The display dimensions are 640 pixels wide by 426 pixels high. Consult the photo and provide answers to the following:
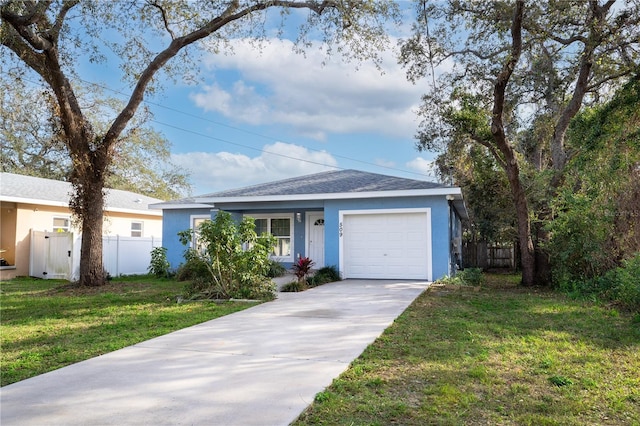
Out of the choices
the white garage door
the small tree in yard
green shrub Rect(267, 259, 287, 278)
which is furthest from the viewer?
green shrub Rect(267, 259, 287, 278)

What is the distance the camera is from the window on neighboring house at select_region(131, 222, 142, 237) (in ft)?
65.1

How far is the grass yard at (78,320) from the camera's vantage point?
17.1ft

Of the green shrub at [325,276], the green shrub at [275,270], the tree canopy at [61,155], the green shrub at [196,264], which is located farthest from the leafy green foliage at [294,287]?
the tree canopy at [61,155]

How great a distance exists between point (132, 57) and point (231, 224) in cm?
686

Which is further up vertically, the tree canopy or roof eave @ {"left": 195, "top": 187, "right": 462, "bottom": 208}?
the tree canopy

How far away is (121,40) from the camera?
12.7 metres

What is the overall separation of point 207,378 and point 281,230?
11.9 metres

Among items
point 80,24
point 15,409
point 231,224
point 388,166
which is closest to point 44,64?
point 80,24

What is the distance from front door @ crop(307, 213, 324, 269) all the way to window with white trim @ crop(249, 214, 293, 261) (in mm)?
700

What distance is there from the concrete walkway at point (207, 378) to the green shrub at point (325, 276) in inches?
192

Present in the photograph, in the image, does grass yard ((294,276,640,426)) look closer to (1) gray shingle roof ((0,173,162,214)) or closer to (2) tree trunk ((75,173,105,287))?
(2) tree trunk ((75,173,105,287))

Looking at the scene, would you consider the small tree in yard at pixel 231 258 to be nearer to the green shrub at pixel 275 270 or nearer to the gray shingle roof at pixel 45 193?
the green shrub at pixel 275 270

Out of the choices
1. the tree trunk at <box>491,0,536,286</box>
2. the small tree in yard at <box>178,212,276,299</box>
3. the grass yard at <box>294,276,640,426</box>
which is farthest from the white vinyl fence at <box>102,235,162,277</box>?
the tree trunk at <box>491,0,536,286</box>

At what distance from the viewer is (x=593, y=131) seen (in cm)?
945
